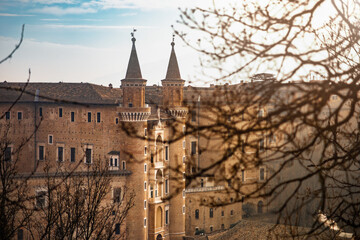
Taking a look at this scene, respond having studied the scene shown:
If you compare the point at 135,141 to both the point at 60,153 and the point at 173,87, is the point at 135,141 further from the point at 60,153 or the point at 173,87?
the point at 60,153

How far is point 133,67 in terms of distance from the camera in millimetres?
34156

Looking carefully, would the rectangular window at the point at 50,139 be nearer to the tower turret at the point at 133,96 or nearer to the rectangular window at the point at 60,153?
the rectangular window at the point at 60,153

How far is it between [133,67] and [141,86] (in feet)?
4.21

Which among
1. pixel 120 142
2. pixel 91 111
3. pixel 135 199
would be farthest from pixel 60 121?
pixel 135 199

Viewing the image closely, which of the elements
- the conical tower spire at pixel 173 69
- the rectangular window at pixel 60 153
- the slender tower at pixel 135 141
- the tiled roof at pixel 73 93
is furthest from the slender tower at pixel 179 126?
the rectangular window at pixel 60 153

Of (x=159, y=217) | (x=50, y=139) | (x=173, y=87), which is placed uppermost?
(x=173, y=87)

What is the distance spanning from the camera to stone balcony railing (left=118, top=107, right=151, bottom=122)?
32906 millimetres

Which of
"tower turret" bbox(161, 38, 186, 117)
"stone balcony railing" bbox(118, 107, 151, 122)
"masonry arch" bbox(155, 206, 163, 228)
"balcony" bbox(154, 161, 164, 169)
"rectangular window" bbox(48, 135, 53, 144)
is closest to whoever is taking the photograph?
"stone balcony railing" bbox(118, 107, 151, 122)

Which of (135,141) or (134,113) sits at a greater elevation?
(134,113)

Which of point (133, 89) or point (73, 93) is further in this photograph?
point (73, 93)

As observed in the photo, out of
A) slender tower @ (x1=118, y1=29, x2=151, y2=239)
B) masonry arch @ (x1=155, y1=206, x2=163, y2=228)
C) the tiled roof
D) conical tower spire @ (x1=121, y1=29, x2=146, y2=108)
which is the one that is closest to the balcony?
slender tower @ (x1=118, y1=29, x2=151, y2=239)

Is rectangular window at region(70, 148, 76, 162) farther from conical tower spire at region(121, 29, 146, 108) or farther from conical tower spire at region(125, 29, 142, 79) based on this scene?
conical tower spire at region(125, 29, 142, 79)

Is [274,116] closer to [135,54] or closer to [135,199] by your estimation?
[135,199]

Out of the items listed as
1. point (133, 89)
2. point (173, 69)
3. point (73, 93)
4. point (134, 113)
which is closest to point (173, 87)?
point (173, 69)
